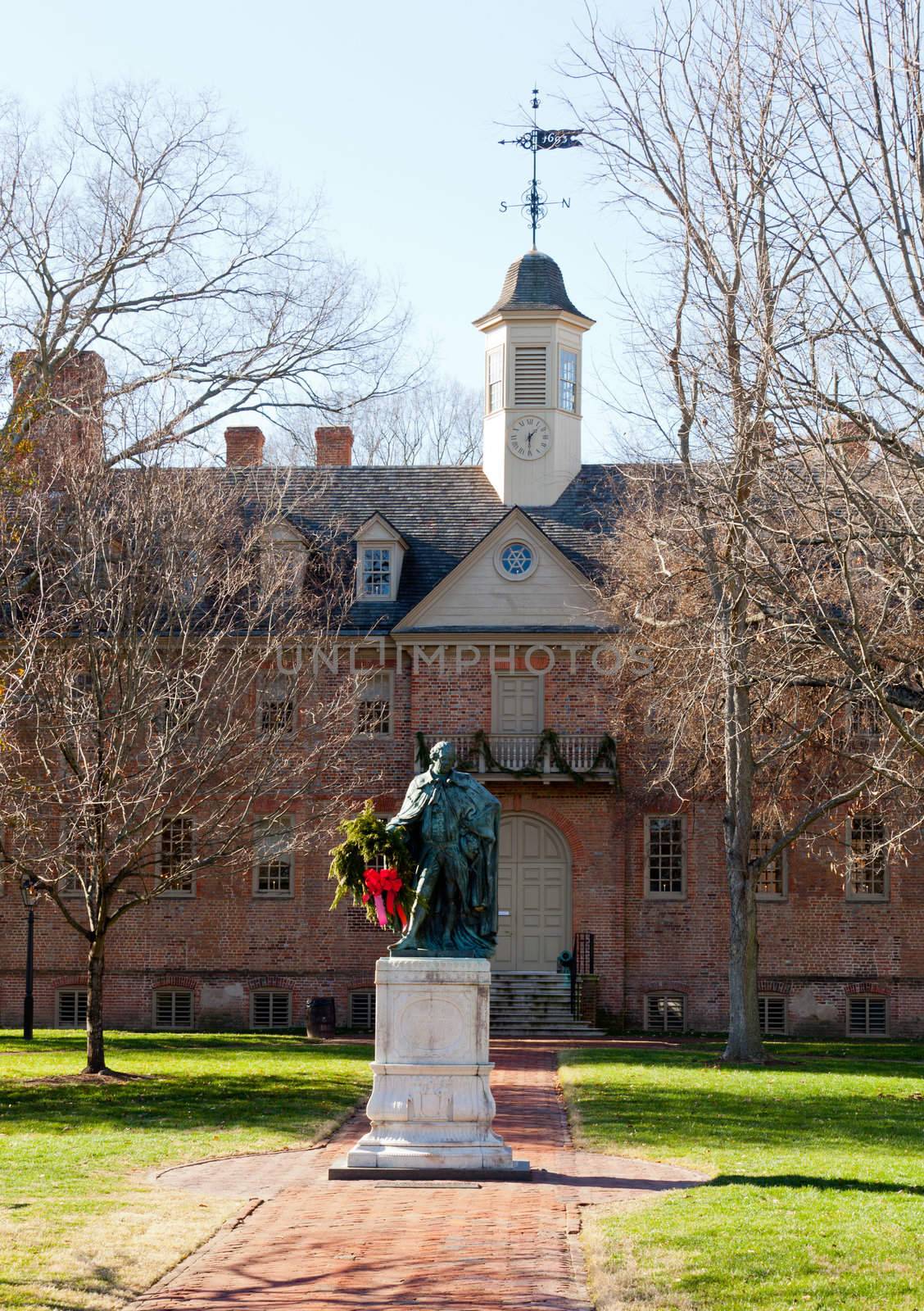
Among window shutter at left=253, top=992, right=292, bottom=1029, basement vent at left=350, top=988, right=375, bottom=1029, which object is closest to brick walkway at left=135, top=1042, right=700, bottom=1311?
basement vent at left=350, top=988, right=375, bottom=1029

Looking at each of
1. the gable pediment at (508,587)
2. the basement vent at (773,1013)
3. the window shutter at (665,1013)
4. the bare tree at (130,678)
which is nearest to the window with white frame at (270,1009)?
the bare tree at (130,678)

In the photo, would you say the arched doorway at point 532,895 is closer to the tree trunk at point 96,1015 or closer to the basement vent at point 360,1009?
the basement vent at point 360,1009

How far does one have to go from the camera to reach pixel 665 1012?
96.3ft

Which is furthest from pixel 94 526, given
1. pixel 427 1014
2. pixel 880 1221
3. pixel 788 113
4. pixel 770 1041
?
pixel 770 1041

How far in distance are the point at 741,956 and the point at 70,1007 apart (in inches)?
531

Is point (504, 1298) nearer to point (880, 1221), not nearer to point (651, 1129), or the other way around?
point (880, 1221)

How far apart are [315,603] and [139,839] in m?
7.08

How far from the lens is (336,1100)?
57.4 ft

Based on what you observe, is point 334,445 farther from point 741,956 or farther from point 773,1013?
point 741,956

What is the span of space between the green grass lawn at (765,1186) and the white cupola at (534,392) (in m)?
13.7

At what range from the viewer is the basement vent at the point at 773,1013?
29500mm

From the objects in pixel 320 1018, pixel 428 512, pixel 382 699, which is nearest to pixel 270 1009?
pixel 320 1018

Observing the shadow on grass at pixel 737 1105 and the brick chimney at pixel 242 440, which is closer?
the shadow on grass at pixel 737 1105

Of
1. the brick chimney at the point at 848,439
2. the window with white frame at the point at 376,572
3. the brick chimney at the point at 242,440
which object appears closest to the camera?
the brick chimney at the point at 848,439
